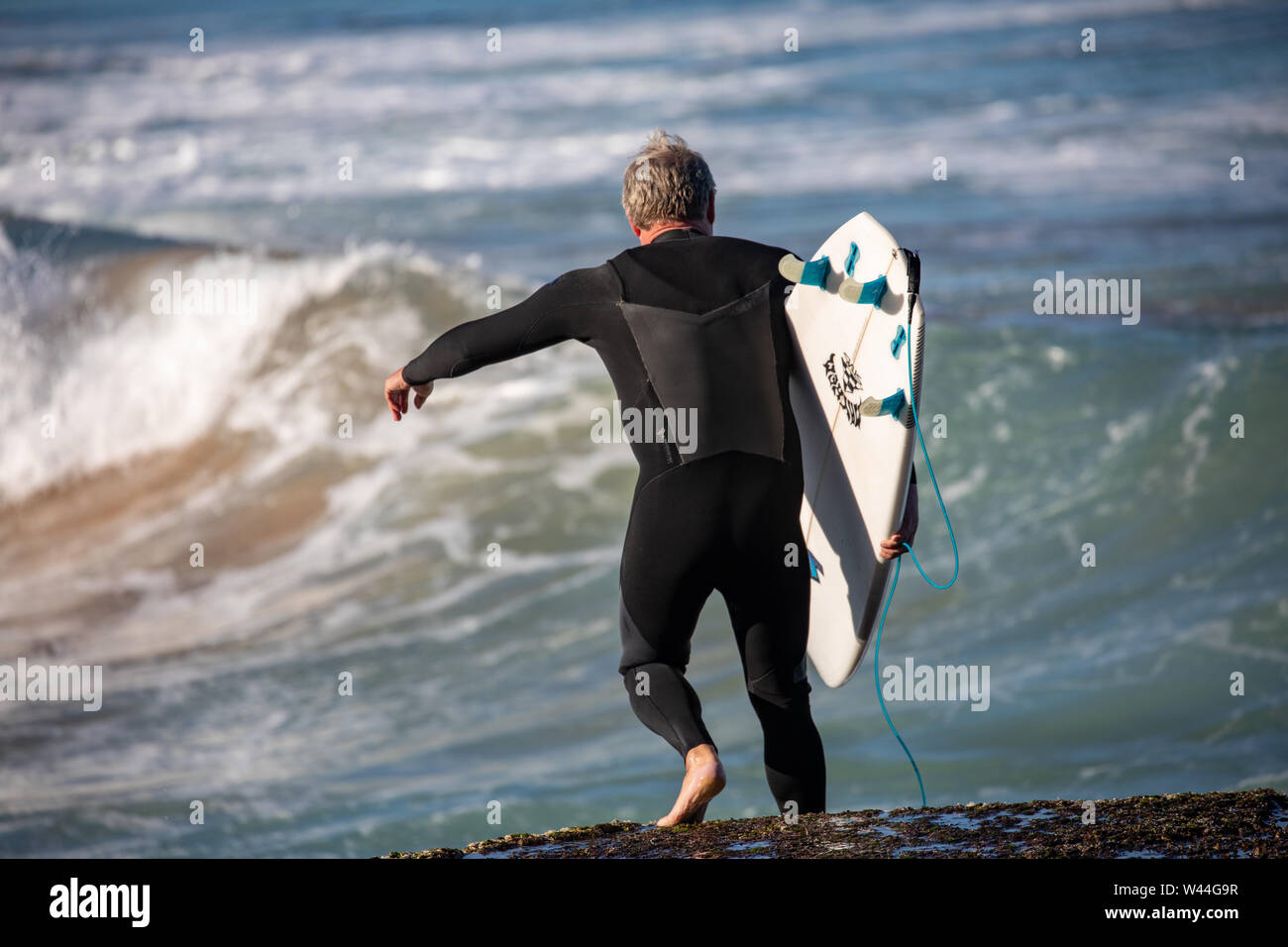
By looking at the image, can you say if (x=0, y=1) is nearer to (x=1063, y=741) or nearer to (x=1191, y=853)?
(x=1063, y=741)

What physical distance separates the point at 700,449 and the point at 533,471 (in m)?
6.56

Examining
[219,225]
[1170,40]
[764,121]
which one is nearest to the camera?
[219,225]

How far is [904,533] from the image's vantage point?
3.20 m

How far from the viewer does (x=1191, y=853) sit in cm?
262

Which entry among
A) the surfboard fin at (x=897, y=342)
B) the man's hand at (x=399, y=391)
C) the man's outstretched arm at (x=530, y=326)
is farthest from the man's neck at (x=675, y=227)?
the man's hand at (x=399, y=391)

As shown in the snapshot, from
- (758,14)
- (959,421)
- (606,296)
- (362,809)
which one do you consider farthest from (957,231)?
(758,14)

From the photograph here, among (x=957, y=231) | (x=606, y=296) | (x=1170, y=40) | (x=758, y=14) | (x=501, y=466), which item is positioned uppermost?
(x=758, y=14)

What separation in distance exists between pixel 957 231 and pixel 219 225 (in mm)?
7896

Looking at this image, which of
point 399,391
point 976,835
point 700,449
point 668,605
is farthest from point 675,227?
point 976,835

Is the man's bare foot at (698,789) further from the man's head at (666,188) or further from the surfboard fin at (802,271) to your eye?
the man's head at (666,188)

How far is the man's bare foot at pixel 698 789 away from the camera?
10.3ft

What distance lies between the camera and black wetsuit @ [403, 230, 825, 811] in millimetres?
3225

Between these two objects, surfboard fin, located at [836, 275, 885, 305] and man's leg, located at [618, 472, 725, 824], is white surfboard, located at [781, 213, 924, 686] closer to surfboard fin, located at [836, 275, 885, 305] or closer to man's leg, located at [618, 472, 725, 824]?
surfboard fin, located at [836, 275, 885, 305]

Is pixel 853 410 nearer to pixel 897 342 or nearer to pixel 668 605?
pixel 897 342
